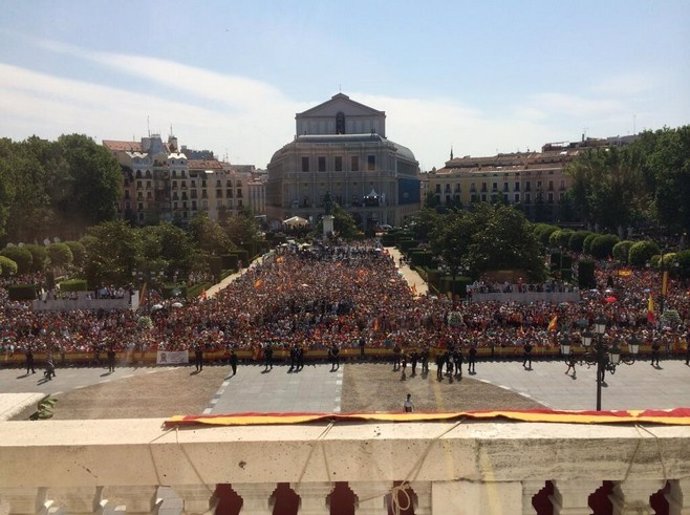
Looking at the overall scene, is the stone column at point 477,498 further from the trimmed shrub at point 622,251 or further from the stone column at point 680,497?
the trimmed shrub at point 622,251

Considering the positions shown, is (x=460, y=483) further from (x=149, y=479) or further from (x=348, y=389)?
(x=348, y=389)

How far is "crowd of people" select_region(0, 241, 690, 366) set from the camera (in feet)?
79.4

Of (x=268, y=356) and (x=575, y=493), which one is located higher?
(x=575, y=493)

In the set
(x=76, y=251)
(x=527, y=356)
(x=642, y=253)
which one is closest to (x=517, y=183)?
(x=642, y=253)

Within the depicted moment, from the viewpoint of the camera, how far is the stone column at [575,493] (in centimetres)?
381

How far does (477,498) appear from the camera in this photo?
380 centimetres

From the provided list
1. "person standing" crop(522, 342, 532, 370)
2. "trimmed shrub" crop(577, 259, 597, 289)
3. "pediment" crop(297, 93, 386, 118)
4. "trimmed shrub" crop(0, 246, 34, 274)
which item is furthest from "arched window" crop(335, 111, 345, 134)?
"person standing" crop(522, 342, 532, 370)

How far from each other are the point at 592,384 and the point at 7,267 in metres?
38.7

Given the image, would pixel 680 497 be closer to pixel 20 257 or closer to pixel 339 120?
pixel 20 257

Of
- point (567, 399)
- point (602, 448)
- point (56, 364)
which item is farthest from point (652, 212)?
point (602, 448)

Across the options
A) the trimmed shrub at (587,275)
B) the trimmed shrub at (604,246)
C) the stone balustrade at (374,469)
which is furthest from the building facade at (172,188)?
the stone balustrade at (374,469)

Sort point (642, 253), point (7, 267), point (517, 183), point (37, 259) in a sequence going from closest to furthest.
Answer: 1. point (7, 267)
2. point (642, 253)
3. point (37, 259)
4. point (517, 183)

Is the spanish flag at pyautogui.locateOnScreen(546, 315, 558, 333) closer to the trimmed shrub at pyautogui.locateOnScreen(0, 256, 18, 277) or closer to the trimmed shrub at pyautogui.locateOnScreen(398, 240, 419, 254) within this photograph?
the trimmed shrub at pyautogui.locateOnScreen(398, 240, 419, 254)

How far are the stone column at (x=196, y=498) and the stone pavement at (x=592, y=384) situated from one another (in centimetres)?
1594
